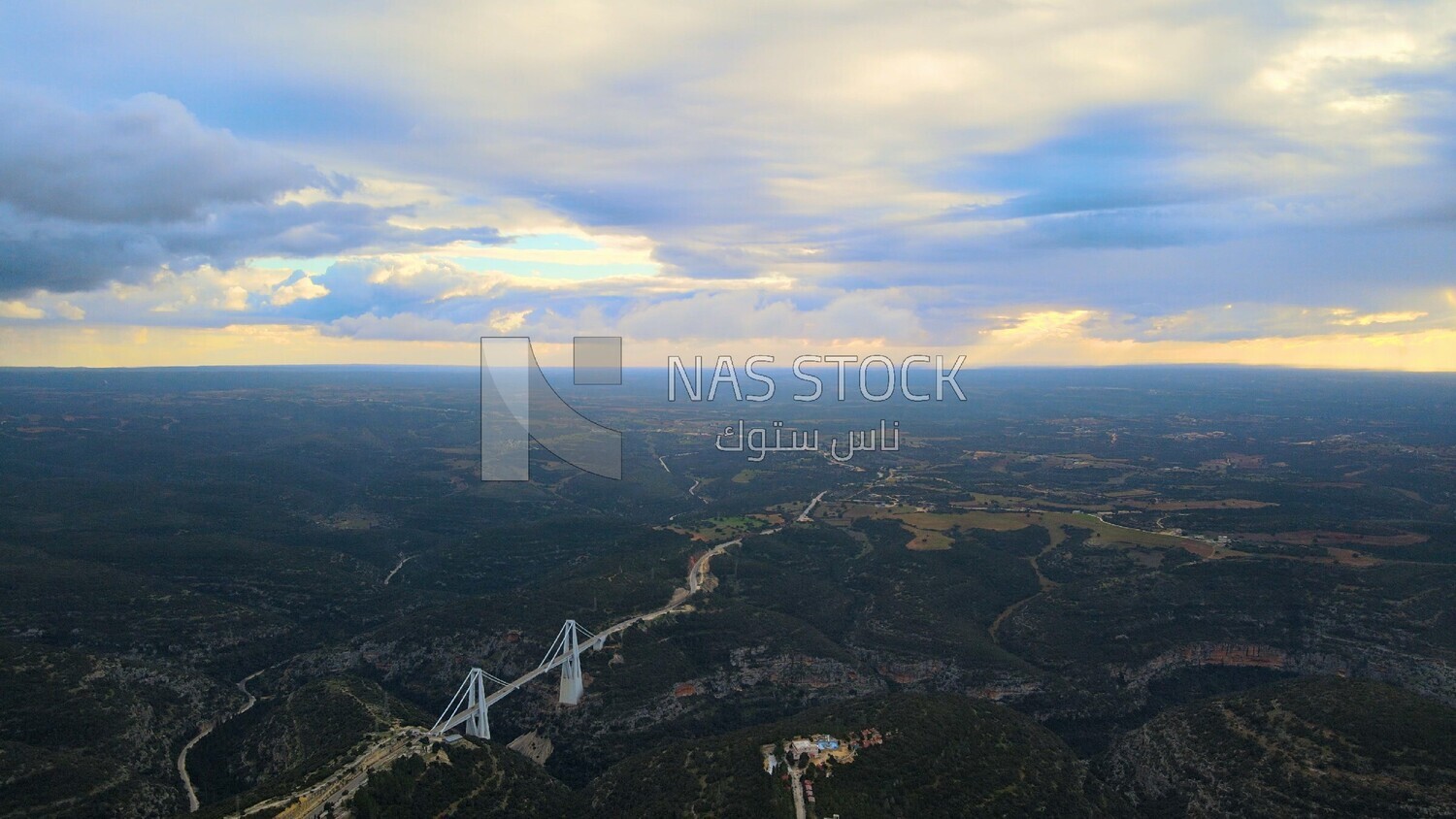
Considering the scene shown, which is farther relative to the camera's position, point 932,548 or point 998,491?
point 998,491

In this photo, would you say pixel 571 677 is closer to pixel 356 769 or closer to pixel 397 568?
pixel 356 769

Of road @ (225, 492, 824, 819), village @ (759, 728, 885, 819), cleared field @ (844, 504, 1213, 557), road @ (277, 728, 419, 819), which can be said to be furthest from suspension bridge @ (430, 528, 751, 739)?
cleared field @ (844, 504, 1213, 557)

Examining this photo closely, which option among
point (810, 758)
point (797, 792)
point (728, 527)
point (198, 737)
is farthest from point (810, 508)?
point (198, 737)

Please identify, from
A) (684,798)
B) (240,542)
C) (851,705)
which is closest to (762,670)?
(851,705)

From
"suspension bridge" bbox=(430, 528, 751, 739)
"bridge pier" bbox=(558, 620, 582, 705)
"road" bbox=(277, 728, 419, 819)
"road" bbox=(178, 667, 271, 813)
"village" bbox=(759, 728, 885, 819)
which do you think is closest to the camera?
"road" bbox=(277, 728, 419, 819)

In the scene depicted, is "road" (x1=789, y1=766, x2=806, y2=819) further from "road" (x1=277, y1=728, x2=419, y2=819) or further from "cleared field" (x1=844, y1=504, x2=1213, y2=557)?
"cleared field" (x1=844, y1=504, x2=1213, y2=557)

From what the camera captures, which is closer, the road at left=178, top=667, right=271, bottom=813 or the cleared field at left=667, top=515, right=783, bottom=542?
the road at left=178, top=667, right=271, bottom=813

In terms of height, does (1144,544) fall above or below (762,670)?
above

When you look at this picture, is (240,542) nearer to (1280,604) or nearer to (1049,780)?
(1049,780)

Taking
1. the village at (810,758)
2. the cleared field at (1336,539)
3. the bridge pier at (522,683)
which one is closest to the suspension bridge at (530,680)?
the bridge pier at (522,683)
